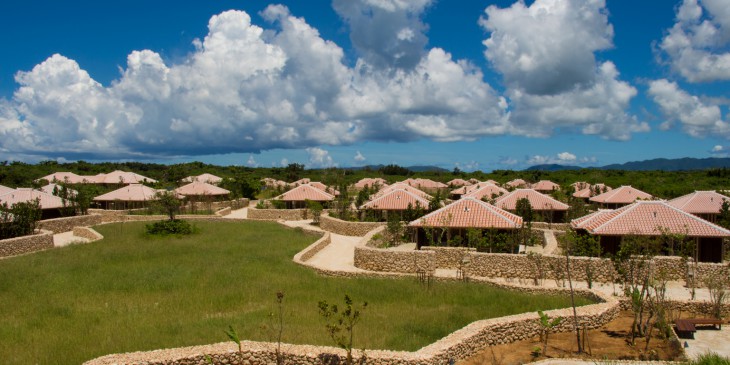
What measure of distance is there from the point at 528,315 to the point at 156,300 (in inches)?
476

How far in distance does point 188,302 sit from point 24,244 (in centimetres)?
1624

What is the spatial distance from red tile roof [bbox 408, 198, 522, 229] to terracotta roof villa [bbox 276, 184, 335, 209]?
64.7 ft

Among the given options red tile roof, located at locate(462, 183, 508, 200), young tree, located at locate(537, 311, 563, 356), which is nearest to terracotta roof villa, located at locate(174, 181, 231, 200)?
red tile roof, located at locate(462, 183, 508, 200)

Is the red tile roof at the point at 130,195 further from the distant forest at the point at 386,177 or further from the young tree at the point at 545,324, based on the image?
the young tree at the point at 545,324

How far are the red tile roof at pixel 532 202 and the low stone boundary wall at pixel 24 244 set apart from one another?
28.7 metres

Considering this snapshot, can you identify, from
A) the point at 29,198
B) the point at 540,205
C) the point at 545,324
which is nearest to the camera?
the point at 545,324

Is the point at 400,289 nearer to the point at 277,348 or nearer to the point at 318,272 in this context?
the point at 318,272

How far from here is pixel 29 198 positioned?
38094mm

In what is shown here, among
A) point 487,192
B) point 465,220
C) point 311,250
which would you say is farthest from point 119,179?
point 465,220

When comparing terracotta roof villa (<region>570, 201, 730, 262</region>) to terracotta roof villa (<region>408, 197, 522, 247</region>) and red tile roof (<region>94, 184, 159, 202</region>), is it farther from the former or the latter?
red tile roof (<region>94, 184, 159, 202</region>)

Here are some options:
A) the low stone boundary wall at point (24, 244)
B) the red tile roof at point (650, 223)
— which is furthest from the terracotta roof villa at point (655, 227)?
the low stone boundary wall at point (24, 244)

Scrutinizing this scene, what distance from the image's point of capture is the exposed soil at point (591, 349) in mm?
12766

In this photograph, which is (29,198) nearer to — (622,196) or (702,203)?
(702,203)

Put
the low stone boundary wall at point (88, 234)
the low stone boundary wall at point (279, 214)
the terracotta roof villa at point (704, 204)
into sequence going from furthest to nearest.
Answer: the low stone boundary wall at point (279, 214)
the terracotta roof villa at point (704, 204)
the low stone boundary wall at point (88, 234)
